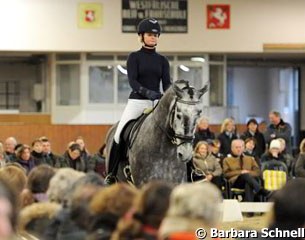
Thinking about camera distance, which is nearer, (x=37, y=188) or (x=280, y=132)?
(x=37, y=188)

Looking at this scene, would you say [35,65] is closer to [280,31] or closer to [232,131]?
[280,31]

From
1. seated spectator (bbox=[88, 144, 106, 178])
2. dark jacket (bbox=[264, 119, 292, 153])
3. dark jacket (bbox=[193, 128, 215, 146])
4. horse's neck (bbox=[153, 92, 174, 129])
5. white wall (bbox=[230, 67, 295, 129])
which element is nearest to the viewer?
horse's neck (bbox=[153, 92, 174, 129])

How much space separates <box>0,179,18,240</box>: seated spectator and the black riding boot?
679cm

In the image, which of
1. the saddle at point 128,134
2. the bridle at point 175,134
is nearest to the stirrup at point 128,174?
the saddle at point 128,134

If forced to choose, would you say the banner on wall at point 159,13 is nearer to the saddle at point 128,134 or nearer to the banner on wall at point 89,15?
the banner on wall at point 89,15

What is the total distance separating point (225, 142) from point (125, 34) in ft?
26.9

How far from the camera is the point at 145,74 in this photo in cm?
1113

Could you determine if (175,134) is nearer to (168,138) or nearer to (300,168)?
(168,138)

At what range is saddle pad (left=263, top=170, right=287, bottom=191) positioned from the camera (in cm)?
1736

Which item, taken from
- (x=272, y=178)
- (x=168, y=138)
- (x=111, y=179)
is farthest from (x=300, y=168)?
(x=168, y=138)

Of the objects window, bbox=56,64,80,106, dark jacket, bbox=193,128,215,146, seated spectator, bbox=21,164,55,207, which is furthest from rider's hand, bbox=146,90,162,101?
window, bbox=56,64,80,106

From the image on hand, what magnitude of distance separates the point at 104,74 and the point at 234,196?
11.4m

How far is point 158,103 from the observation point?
10.3 m

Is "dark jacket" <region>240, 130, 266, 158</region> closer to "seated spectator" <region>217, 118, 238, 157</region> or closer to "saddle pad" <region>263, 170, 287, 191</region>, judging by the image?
"seated spectator" <region>217, 118, 238, 157</region>
